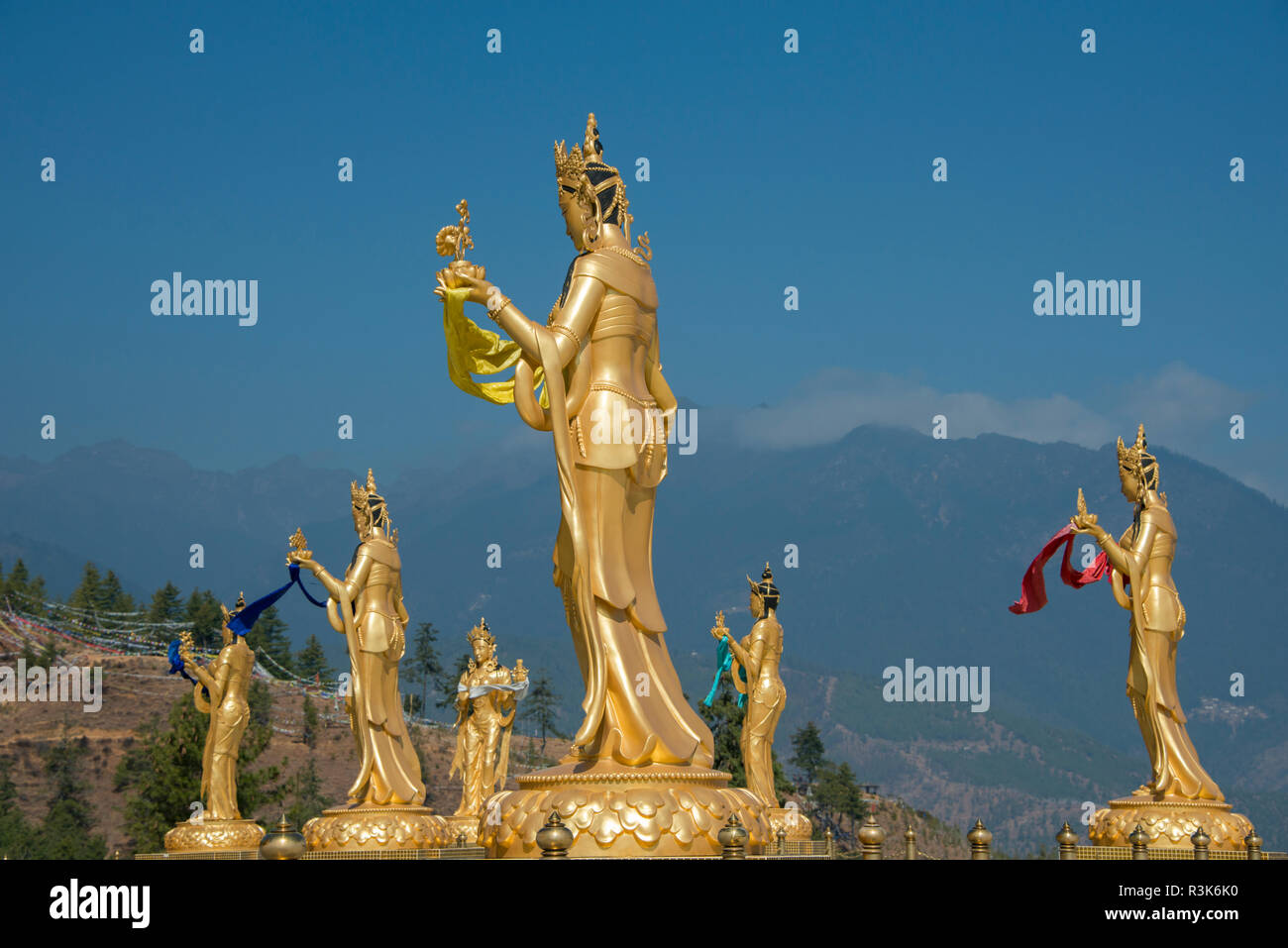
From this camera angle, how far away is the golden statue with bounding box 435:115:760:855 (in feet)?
29.6

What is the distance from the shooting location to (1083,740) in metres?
92.4

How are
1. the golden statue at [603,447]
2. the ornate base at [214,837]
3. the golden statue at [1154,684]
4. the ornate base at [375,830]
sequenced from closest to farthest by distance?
1. the golden statue at [603,447]
2. the golden statue at [1154,684]
3. the ornate base at [375,830]
4. the ornate base at [214,837]

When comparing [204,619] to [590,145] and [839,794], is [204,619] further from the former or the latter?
[590,145]

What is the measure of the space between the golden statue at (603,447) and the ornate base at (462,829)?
6333 mm

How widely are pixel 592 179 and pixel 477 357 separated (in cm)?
150

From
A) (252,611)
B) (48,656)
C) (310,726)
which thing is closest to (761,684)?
(252,611)

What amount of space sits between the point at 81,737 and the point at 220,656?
83.6 feet

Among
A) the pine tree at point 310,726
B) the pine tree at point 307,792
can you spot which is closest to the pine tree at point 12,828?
the pine tree at point 307,792

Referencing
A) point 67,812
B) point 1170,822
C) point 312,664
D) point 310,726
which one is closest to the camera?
point 1170,822

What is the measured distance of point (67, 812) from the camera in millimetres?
33969

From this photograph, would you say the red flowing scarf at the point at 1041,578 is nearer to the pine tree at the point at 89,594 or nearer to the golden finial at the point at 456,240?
the golden finial at the point at 456,240

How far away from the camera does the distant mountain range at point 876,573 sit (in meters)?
89.8
